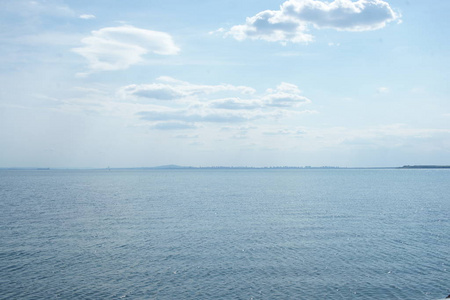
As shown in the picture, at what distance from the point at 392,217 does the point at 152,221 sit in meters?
41.8

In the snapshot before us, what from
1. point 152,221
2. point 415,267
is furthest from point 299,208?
point 415,267

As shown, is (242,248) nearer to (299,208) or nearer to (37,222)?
(37,222)

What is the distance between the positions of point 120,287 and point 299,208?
54.5 metres

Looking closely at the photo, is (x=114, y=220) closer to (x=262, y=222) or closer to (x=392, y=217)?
(x=262, y=222)

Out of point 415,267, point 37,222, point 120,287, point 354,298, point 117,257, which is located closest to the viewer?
point 354,298

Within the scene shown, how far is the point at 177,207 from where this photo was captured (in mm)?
78250

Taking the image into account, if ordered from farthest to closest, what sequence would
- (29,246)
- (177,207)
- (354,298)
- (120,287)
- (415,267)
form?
(177,207) → (29,246) → (415,267) → (120,287) → (354,298)

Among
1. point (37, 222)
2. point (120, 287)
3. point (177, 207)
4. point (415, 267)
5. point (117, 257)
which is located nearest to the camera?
point (120, 287)

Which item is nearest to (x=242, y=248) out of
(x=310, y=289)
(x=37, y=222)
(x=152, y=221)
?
(x=310, y=289)

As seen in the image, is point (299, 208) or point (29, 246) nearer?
point (29, 246)

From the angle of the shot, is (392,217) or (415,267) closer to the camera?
(415,267)

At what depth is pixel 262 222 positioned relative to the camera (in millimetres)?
59375

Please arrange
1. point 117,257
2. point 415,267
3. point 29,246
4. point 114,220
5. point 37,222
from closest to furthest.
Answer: point 415,267
point 117,257
point 29,246
point 37,222
point 114,220

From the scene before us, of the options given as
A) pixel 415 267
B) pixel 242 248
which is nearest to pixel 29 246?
pixel 242 248
